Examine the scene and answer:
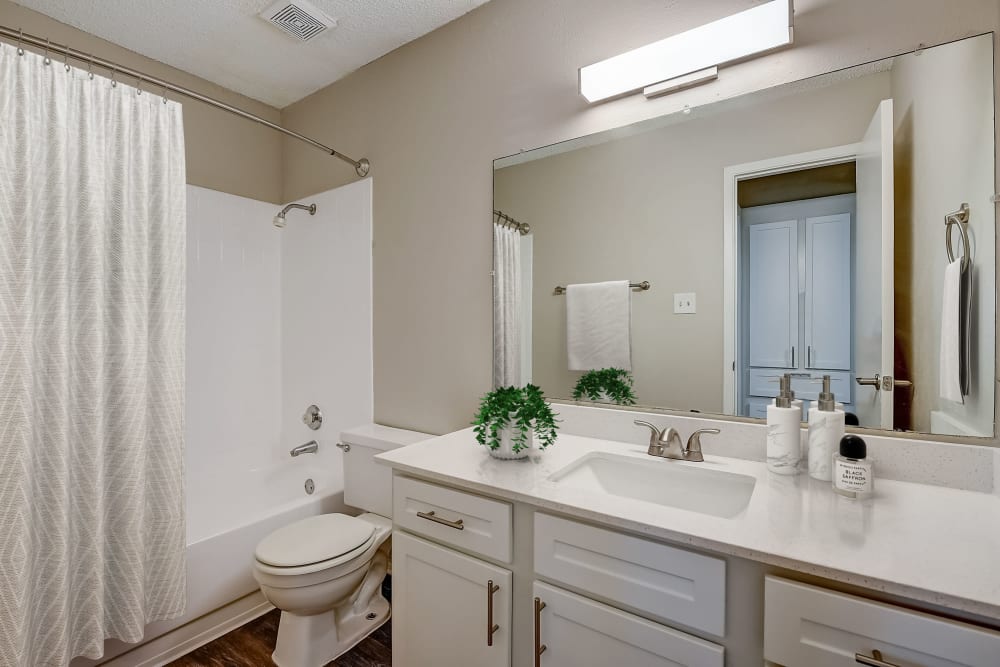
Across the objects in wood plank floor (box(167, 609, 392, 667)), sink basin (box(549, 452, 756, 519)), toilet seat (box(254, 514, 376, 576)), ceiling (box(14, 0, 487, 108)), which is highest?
ceiling (box(14, 0, 487, 108))

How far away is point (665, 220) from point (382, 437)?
1.38 meters

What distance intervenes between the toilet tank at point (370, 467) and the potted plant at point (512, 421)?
70 cm

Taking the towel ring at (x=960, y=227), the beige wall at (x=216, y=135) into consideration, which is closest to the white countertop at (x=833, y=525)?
the towel ring at (x=960, y=227)

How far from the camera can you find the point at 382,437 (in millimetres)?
1941

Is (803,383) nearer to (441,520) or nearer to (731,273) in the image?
(731,273)

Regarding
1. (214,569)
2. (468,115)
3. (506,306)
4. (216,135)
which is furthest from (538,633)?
(216,135)

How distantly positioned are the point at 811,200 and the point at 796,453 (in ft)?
2.08

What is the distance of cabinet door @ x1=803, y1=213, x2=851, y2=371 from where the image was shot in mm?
1127

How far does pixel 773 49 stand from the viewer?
4.01ft

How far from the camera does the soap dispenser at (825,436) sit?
1052 millimetres

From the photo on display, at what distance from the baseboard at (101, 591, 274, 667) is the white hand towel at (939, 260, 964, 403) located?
2.43 meters

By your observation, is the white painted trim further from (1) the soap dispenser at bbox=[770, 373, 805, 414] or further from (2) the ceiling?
(2) the ceiling

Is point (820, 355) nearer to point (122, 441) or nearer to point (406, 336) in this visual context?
point (406, 336)

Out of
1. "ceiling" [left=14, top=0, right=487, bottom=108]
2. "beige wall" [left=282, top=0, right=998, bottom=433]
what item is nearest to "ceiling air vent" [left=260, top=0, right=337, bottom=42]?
"ceiling" [left=14, top=0, right=487, bottom=108]
